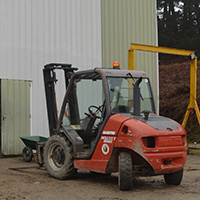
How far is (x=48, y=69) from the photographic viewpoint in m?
9.46

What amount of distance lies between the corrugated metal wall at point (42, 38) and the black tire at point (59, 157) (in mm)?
4633

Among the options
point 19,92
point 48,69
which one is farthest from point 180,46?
point 48,69

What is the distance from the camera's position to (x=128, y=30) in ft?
51.2

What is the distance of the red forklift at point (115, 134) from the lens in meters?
7.12

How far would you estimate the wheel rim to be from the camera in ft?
27.6

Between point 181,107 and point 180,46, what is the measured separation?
1577cm

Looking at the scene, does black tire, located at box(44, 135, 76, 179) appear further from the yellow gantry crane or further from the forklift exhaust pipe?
the yellow gantry crane

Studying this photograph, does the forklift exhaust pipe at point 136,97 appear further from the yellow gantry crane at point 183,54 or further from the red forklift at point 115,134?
the yellow gantry crane at point 183,54

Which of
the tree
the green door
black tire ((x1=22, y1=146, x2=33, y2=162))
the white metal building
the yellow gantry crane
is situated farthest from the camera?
the tree

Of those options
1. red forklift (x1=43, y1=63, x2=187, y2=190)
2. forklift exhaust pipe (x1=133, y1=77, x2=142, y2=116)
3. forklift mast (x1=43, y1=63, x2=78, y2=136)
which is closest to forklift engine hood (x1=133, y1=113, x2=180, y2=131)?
red forklift (x1=43, y1=63, x2=187, y2=190)

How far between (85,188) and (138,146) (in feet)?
4.39

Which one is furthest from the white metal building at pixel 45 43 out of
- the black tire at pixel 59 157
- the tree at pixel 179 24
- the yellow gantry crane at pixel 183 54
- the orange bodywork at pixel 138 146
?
the tree at pixel 179 24

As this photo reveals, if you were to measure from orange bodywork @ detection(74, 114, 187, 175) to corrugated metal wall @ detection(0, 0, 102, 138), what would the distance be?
19.8 feet

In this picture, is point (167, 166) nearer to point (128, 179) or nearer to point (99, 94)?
point (128, 179)
